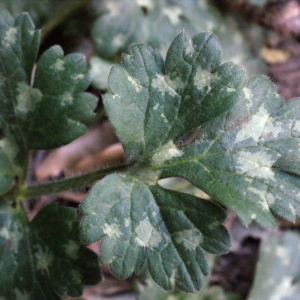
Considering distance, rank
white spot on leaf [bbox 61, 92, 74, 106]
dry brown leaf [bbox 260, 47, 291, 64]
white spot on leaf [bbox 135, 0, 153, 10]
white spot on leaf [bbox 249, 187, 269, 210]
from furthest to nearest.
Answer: dry brown leaf [bbox 260, 47, 291, 64] < white spot on leaf [bbox 135, 0, 153, 10] < white spot on leaf [bbox 61, 92, 74, 106] < white spot on leaf [bbox 249, 187, 269, 210]

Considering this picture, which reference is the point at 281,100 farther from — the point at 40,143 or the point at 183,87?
the point at 40,143

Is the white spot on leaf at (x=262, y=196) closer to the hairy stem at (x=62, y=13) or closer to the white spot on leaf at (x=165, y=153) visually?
the white spot on leaf at (x=165, y=153)

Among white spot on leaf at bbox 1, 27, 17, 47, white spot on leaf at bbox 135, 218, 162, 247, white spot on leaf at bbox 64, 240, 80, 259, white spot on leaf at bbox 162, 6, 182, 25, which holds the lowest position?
white spot on leaf at bbox 64, 240, 80, 259

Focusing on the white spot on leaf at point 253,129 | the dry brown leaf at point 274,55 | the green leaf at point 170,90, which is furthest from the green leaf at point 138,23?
the white spot on leaf at point 253,129

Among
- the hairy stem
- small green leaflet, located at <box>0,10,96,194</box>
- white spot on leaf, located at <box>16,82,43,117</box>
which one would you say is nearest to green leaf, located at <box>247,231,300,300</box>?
small green leaflet, located at <box>0,10,96,194</box>

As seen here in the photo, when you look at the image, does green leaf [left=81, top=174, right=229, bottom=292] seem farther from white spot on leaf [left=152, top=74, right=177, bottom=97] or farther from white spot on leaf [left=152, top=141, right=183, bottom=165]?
white spot on leaf [left=152, top=74, right=177, bottom=97]

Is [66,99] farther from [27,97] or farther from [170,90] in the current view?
[170,90]
